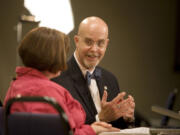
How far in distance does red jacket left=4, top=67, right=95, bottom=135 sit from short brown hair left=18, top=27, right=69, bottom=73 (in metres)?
0.05

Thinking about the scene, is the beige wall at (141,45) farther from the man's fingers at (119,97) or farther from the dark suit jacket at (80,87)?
the man's fingers at (119,97)

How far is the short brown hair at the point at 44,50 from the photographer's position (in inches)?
67.2

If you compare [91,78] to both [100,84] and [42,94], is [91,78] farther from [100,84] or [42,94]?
[42,94]

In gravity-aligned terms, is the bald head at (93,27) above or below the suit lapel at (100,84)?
above

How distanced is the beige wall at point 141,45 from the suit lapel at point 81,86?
101 inches

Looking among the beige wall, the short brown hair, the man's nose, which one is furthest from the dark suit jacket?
the beige wall

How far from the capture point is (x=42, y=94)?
160 centimetres

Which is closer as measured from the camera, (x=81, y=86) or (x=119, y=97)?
(x=119, y=97)

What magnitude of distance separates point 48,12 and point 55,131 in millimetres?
3448

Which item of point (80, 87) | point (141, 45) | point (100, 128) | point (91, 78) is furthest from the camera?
point (141, 45)

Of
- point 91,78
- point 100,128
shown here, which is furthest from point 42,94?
point 91,78

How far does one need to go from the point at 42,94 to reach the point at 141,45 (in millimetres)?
4135

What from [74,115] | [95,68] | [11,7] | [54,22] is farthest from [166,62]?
[74,115]

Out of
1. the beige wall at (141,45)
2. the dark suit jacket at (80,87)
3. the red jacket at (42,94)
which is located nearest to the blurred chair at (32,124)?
the red jacket at (42,94)
